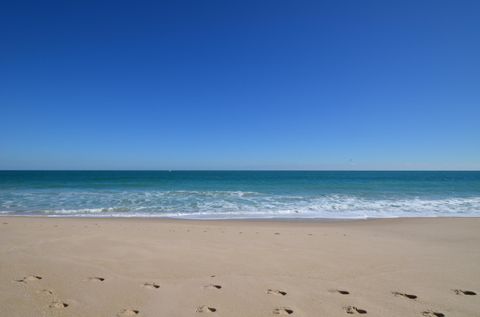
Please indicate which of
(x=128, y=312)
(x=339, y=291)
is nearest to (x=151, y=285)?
(x=128, y=312)

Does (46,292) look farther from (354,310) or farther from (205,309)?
(354,310)

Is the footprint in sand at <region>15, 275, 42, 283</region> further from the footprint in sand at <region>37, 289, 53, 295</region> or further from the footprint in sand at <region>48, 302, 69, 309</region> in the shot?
the footprint in sand at <region>48, 302, 69, 309</region>

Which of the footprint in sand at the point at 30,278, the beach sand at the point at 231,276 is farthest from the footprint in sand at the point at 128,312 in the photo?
the footprint in sand at the point at 30,278

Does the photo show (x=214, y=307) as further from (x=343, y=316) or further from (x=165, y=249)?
(x=165, y=249)

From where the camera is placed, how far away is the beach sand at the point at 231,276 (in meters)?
3.41

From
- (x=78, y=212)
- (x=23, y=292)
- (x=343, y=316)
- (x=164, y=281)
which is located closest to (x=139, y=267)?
(x=164, y=281)

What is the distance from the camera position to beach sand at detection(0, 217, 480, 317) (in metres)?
3.41

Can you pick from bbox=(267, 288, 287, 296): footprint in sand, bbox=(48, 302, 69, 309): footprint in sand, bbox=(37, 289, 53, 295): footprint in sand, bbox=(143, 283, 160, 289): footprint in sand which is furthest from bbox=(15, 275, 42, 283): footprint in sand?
bbox=(267, 288, 287, 296): footprint in sand

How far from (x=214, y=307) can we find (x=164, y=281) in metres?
1.15

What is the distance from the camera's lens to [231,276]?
441 cm

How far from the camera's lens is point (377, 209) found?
1583 centimetres

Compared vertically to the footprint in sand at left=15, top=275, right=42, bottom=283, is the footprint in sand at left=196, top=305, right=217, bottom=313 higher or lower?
lower

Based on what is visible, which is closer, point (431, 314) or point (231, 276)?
point (431, 314)

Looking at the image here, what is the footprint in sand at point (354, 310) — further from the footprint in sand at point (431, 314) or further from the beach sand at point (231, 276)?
the footprint in sand at point (431, 314)
